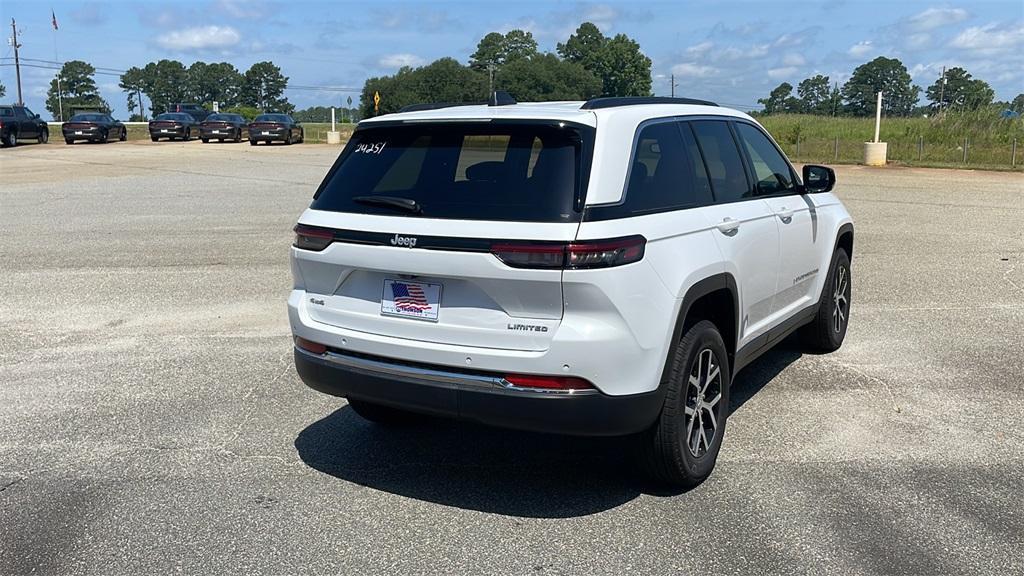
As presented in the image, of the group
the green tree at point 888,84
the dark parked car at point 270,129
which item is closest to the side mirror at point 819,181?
the dark parked car at point 270,129

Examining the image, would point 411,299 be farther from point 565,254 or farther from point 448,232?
point 565,254

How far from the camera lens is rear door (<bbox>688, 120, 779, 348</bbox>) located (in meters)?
4.65

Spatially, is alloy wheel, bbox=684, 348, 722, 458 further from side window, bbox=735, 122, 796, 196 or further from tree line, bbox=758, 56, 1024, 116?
tree line, bbox=758, 56, 1024, 116

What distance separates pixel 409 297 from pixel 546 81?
93.8 m

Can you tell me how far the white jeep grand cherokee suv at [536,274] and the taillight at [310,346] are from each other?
0.01 metres

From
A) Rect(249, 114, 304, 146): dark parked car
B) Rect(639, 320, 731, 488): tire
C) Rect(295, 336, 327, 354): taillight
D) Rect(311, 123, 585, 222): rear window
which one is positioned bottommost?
Rect(639, 320, 731, 488): tire

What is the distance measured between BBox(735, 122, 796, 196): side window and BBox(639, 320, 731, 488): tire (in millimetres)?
1298

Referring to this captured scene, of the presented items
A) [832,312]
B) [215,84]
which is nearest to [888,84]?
[215,84]

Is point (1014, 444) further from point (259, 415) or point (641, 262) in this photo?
point (259, 415)

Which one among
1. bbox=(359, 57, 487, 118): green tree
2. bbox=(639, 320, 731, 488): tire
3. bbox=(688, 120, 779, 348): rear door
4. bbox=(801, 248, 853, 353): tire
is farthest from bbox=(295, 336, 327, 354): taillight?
bbox=(359, 57, 487, 118): green tree

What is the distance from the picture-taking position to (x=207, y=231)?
13.4 m

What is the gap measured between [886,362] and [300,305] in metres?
4.31


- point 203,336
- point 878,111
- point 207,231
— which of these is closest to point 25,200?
point 207,231

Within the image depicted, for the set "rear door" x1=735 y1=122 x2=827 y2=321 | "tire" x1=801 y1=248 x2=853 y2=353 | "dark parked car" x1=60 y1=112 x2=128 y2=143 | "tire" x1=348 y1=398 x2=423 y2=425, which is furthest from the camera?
"dark parked car" x1=60 y1=112 x2=128 y2=143
